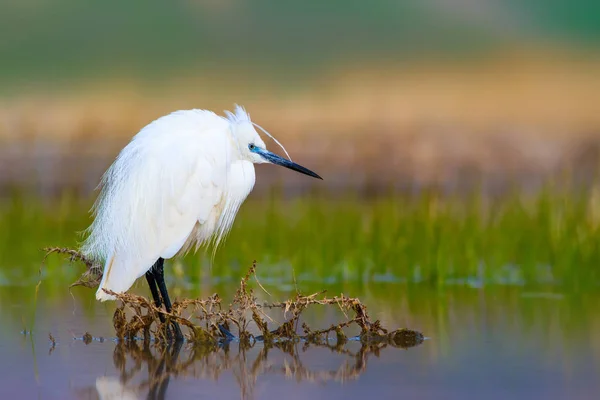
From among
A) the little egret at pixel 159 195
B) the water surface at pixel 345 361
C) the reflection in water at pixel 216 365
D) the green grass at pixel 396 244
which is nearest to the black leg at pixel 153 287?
the little egret at pixel 159 195

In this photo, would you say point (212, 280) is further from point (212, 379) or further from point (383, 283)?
point (212, 379)

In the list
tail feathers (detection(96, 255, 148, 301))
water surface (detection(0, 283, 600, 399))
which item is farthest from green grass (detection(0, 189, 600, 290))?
tail feathers (detection(96, 255, 148, 301))

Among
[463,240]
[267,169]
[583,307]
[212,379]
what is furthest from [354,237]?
[267,169]

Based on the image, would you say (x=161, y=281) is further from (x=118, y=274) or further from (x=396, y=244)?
(x=396, y=244)

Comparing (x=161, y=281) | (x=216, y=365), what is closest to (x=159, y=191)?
(x=161, y=281)

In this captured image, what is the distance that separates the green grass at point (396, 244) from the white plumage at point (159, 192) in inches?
88.0

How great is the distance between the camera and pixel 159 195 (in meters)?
6.16

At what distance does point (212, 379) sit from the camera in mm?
4574

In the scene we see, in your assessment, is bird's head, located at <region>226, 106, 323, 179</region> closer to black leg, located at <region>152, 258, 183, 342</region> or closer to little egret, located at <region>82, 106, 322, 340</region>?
little egret, located at <region>82, 106, 322, 340</region>

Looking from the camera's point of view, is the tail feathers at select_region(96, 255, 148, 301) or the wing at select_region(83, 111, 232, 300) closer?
the tail feathers at select_region(96, 255, 148, 301)

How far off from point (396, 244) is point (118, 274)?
A: 12.0 feet

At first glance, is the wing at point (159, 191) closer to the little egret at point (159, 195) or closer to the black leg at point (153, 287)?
the little egret at point (159, 195)

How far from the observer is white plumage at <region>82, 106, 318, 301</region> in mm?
6043

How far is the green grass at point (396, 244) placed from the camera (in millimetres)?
8711
